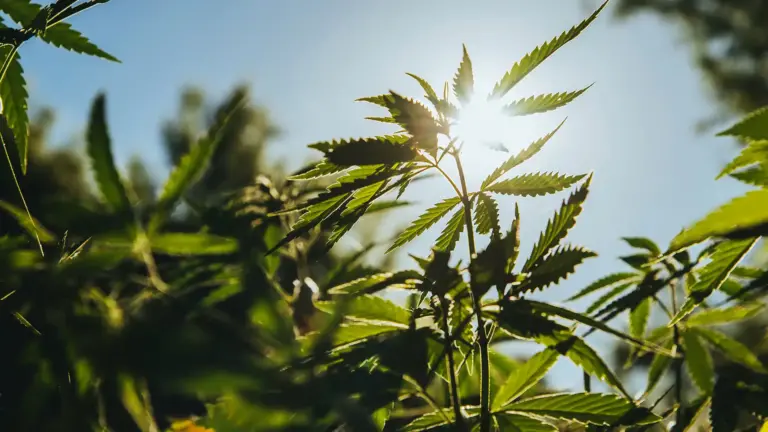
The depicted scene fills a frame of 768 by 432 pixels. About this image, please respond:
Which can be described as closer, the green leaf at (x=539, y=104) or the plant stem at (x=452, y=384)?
the plant stem at (x=452, y=384)

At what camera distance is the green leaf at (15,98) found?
0.62m

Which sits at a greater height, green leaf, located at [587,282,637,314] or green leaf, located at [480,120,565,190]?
green leaf, located at [480,120,565,190]

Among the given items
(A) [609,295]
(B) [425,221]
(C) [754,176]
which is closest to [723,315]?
(A) [609,295]

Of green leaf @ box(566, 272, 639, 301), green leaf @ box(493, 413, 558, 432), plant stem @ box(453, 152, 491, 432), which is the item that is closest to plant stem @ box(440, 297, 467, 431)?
plant stem @ box(453, 152, 491, 432)

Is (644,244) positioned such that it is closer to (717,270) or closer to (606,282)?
(606,282)

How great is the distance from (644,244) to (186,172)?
2.45ft

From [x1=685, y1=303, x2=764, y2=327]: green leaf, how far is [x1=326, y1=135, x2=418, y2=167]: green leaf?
20.8 inches

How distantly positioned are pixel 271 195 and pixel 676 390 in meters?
0.65

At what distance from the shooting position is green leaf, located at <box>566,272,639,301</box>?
0.85 m

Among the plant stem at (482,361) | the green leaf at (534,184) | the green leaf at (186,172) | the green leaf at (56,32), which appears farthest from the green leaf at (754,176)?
the green leaf at (56,32)

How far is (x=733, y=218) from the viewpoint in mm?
532

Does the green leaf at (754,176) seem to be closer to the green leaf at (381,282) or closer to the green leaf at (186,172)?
the green leaf at (381,282)

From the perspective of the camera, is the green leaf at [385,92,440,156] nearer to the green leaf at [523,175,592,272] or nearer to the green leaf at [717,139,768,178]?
the green leaf at [523,175,592,272]

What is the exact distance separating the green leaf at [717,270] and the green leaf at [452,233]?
0.82 feet
